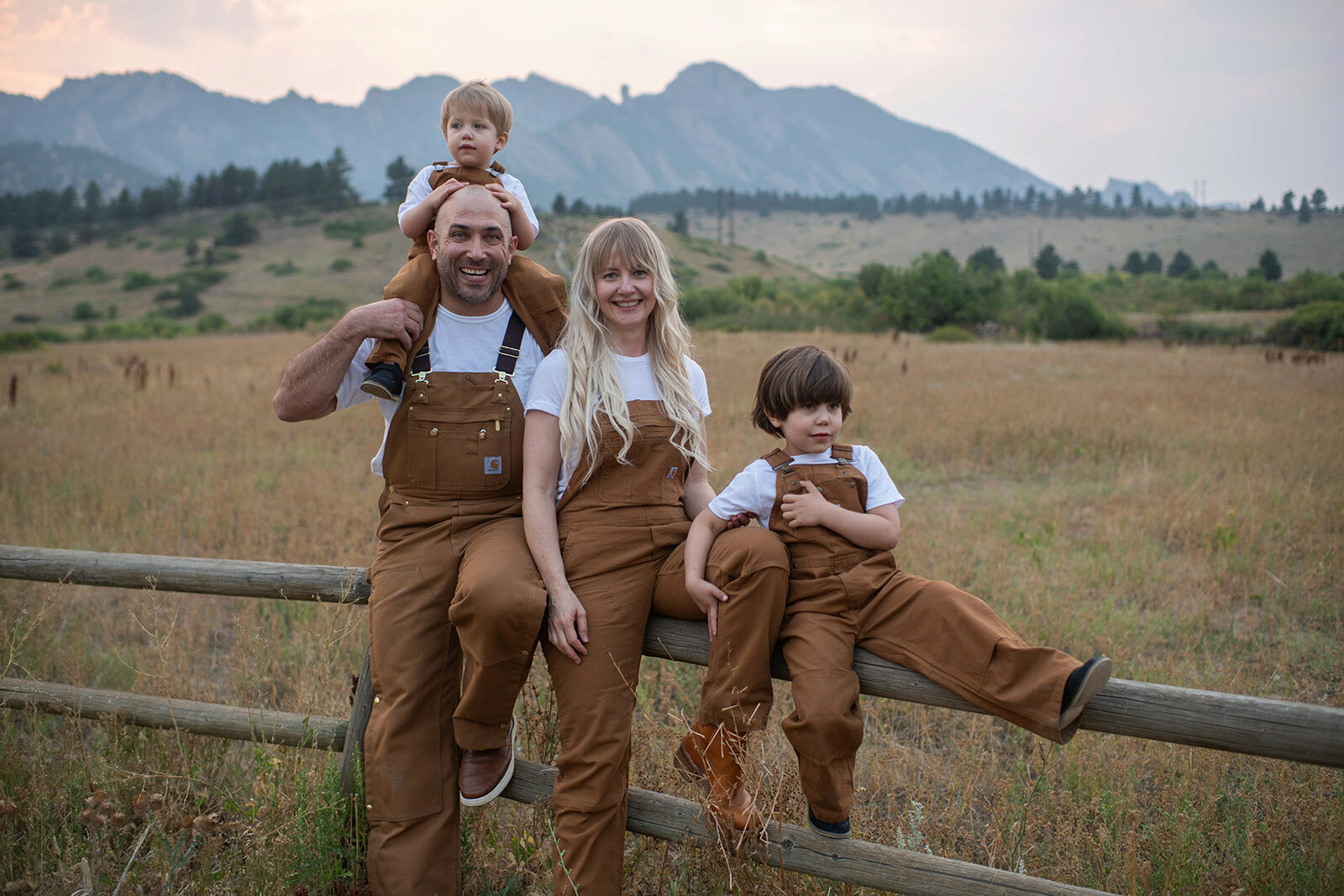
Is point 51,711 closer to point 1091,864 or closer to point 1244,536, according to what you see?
point 1091,864

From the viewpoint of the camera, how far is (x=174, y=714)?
11.0 ft

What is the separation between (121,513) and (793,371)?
737cm

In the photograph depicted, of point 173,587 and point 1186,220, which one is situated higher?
point 1186,220

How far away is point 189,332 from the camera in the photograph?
38500mm

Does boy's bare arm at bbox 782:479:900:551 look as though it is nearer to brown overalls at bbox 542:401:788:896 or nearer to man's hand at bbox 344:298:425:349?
brown overalls at bbox 542:401:788:896

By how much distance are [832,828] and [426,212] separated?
110 inches

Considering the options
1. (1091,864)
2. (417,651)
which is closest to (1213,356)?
(1091,864)

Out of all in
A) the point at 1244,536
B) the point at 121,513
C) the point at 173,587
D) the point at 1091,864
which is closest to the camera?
the point at 1091,864

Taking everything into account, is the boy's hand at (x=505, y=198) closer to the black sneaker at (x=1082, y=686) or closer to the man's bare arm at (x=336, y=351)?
the man's bare arm at (x=336, y=351)

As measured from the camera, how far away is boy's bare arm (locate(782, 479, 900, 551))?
2.53 m

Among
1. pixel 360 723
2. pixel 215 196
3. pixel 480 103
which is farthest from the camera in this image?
pixel 215 196

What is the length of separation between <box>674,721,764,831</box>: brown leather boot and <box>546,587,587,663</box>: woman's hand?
Result: 0.48 m

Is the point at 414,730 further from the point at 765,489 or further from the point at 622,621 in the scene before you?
the point at 765,489

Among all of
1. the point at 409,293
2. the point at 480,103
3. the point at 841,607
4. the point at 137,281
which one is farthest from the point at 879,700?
the point at 137,281
